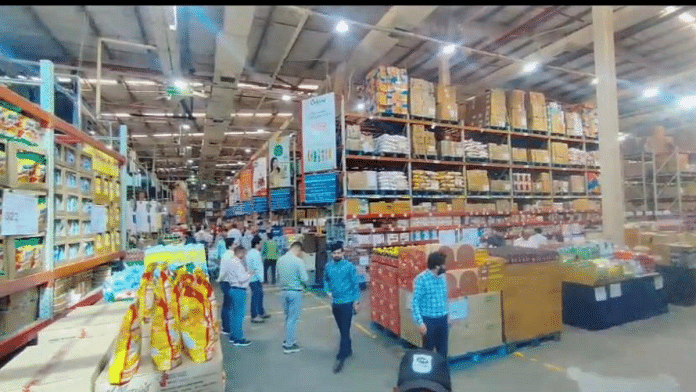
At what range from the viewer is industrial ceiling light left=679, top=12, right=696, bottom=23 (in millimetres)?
9523

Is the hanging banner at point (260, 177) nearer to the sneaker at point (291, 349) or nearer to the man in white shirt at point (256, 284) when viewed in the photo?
the man in white shirt at point (256, 284)

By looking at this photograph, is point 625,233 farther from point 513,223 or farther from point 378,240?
point 378,240

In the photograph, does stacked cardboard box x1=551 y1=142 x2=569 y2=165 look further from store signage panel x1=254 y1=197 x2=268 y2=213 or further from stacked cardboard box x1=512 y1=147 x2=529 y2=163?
store signage panel x1=254 y1=197 x2=268 y2=213

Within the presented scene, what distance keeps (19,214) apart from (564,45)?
11.5m

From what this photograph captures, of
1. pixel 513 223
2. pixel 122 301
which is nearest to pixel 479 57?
pixel 513 223

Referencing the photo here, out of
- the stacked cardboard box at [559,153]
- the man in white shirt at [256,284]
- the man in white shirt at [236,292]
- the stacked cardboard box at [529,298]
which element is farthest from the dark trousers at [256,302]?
the stacked cardboard box at [559,153]

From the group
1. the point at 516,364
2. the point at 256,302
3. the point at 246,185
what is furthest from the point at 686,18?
the point at 246,185

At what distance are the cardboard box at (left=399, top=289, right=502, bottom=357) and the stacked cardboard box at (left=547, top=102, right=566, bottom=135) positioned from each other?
866cm

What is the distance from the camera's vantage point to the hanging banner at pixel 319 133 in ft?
29.0

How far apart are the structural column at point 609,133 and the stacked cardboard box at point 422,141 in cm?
377

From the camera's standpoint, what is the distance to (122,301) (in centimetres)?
387

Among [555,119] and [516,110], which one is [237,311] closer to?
[516,110]

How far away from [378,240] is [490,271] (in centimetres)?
438

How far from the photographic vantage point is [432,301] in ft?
14.1
